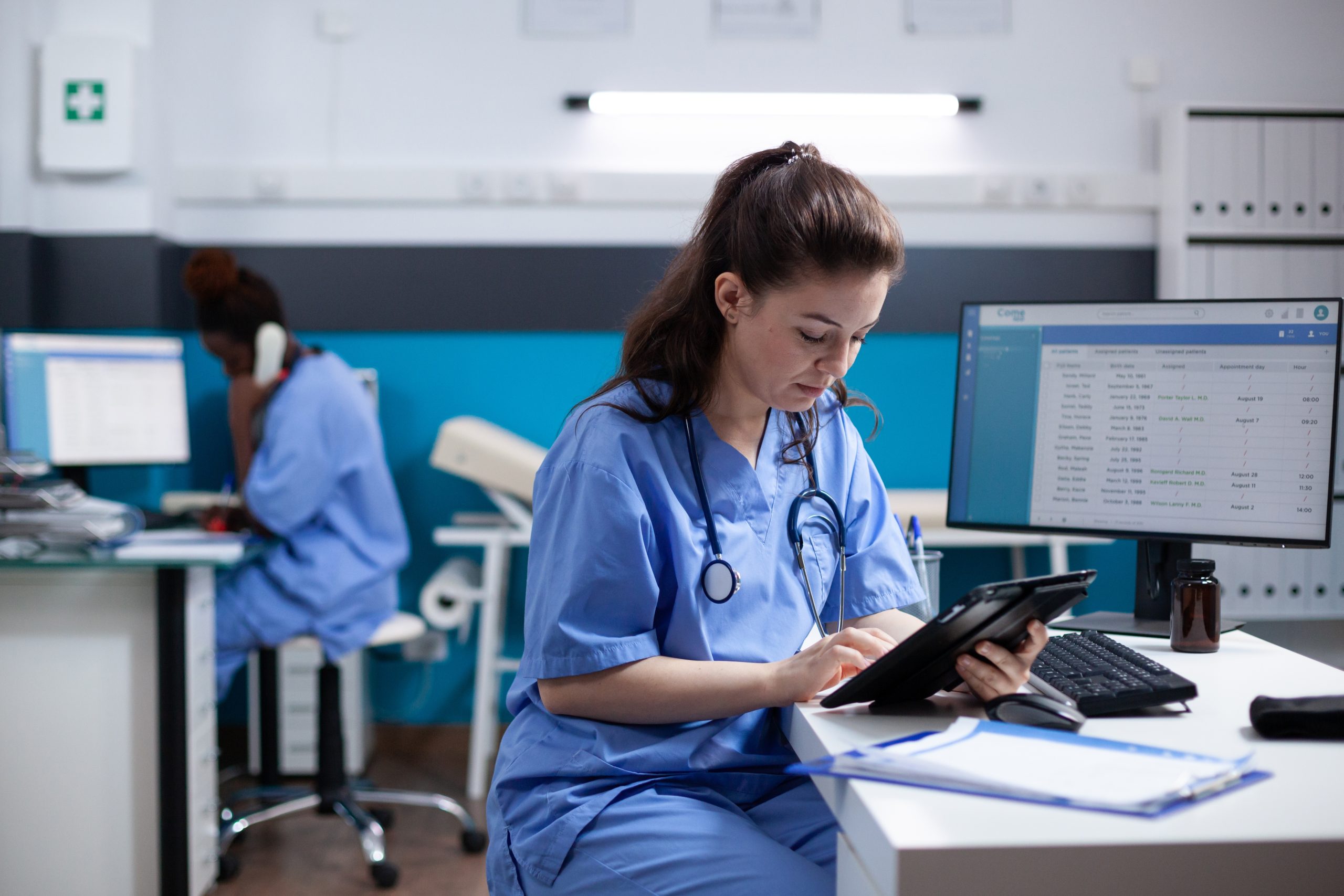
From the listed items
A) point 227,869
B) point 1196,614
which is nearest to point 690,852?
point 1196,614

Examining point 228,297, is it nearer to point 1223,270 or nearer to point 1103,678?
point 1103,678

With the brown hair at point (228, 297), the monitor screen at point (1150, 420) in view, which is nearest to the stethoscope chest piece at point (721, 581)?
the monitor screen at point (1150, 420)

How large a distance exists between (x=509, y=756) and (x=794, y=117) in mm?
2337

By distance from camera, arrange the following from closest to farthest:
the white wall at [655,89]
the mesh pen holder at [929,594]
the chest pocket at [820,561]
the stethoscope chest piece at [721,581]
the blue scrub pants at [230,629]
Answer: the stethoscope chest piece at [721,581]
the chest pocket at [820,561]
the mesh pen holder at [929,594]
the blue scrub pants at [230,629]
the white wall at [655,89]

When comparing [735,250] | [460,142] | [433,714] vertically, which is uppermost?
[460,142]

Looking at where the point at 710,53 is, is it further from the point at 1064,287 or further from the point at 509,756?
the point at 509,756

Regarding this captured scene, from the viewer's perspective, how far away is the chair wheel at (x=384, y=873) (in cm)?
207

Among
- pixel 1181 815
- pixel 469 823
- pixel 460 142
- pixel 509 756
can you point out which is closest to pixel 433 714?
pixel 469 823

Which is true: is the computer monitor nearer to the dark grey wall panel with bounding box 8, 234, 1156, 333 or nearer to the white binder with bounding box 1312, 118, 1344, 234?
the dark grey wall panel with bounding box 8, 234, 1156, 333

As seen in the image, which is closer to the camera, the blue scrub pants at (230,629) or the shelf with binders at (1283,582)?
the blue scrub pants at (230,629)

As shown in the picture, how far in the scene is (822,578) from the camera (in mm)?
1186

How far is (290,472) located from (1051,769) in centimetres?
188

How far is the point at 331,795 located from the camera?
223 centimetres

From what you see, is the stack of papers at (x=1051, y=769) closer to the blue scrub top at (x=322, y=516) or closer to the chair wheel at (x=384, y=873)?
the chair wheel at (x=384, y=873)
